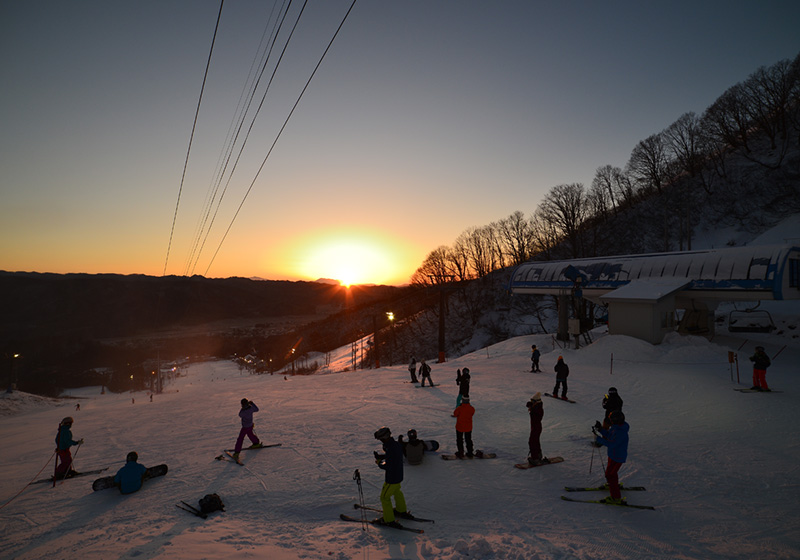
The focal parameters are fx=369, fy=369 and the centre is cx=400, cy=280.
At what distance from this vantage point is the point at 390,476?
695 cm

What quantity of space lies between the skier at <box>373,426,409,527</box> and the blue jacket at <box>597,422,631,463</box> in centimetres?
407

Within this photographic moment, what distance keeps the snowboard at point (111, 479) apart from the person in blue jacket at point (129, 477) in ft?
1.01

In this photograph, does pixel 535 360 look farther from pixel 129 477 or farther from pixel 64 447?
pixel 64 447

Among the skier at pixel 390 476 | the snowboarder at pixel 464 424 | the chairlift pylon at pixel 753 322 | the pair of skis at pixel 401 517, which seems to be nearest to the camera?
the pair of skis at pixel 401 517

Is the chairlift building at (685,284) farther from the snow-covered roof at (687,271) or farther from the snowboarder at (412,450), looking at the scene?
the snowboarder at (412,450)

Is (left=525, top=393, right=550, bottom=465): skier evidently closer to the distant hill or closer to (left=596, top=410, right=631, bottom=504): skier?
(left=596, top=410, right=631, bottom=504): skier

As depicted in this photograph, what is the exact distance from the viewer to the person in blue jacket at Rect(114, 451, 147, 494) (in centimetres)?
895

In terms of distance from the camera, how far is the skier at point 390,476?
6879 mm

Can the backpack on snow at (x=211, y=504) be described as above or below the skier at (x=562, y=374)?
below

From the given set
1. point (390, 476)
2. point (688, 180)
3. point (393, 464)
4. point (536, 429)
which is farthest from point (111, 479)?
point (688, 180)

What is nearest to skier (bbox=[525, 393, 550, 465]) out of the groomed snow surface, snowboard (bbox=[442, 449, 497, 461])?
the groomed snow surface

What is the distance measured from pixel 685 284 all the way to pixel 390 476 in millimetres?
28887

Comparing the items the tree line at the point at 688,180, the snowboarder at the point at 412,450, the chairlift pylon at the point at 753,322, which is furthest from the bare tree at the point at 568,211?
the snowboarder at the point at 412,450

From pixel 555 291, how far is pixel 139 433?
3240cm
